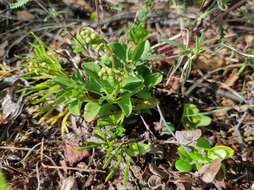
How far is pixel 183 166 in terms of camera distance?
1.63 meters

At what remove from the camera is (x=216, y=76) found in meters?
2.16

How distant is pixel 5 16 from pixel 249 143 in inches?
56.1

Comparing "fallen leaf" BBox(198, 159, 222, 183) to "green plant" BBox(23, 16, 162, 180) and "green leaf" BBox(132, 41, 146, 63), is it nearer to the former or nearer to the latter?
"green plant" BBox(23, 16, 162, 180)

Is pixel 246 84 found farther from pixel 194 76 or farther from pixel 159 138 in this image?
pixel 159 138

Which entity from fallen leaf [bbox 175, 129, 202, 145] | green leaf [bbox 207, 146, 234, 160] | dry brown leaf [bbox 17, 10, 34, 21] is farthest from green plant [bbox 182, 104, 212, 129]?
dry brown leaf [bbox 17, 10, 34, 21]

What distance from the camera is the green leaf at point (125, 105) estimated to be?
5.42ft

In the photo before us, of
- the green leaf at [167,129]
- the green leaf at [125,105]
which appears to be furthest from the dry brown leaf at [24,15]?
the green leaf at [167,129]

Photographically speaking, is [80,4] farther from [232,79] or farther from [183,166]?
[183,166]

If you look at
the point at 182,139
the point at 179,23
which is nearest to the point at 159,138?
the point at 182,139

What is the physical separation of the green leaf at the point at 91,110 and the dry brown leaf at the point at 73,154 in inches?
6.2

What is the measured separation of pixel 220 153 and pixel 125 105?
427mm

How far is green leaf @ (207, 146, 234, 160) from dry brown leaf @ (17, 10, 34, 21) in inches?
51.0

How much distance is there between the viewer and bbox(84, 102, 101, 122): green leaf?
1.69 m

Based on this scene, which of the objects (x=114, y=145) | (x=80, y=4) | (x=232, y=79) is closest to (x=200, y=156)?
(x=114, y=145)
